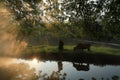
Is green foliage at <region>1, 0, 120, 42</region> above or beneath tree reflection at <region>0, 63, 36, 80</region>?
above

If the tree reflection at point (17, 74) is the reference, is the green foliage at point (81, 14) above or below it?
above

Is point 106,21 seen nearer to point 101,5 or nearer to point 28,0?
point 101,5

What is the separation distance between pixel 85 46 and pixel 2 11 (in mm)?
22270

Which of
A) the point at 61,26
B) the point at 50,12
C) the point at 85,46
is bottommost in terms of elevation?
the point at 85,46

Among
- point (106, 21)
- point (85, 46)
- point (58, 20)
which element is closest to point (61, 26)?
point (58, 20)

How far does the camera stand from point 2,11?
2089cm

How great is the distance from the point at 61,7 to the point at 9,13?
453 cm

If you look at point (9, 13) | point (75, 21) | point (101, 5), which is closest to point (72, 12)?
point (75, 21)

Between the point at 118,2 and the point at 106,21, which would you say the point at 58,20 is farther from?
the point at 118,2

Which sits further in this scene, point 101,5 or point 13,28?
point 13,28

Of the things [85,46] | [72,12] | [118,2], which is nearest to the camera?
[118,2]

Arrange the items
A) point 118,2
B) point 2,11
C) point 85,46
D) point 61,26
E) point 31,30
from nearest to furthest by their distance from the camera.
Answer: point 118,2, point 2,11, point 31,30, point 61,26, point 85,46

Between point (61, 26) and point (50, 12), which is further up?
point (50, 12)

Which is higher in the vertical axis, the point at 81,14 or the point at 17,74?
the point at 81,14
